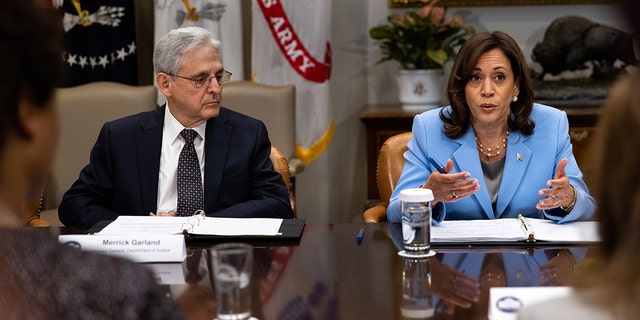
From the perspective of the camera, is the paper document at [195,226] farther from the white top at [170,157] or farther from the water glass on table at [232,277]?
the water glass on table at [232,277]

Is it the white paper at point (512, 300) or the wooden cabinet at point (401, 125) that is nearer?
the white paper at point (512, 300)

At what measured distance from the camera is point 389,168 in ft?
11.6

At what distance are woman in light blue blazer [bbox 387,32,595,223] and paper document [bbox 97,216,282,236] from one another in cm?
49

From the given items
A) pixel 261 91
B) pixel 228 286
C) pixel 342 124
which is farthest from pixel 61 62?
pixel 342 124

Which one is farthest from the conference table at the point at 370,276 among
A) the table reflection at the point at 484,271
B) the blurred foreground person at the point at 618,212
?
the blurred foreground person at the point at 618,212

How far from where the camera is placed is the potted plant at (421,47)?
534 centimetres

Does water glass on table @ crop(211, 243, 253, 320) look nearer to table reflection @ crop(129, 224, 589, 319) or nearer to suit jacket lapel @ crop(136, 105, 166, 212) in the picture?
table reflection @ crop(129, 224, 589, 319)

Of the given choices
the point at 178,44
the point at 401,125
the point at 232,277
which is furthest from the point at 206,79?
the point at 401,125

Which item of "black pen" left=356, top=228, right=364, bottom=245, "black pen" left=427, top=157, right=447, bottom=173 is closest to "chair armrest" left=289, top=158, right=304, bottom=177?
"black pen" left=427, top=157, right=447, bottom=173

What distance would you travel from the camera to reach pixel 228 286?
180 centimetres

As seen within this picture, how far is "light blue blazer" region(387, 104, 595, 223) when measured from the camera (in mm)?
3152

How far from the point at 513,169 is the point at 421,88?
2.31 m

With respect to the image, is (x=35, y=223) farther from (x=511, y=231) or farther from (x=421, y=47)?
(x=421, y=47)

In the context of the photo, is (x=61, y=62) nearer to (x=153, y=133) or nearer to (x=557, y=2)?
(x=153, y=133)
